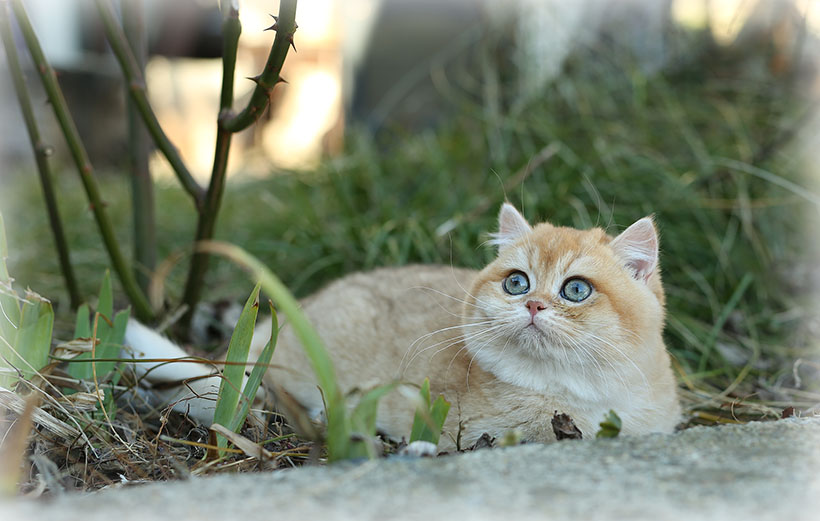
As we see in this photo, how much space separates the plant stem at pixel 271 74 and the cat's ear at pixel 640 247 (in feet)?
3.60

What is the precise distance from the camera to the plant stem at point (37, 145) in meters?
2.23

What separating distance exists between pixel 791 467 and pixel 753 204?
2.36 metres

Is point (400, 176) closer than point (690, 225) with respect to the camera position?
No

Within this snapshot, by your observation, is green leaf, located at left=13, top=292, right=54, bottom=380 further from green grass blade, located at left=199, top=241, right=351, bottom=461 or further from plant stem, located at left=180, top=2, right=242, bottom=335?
green grass blade, located at left=199, top=241, right=351, bottom=461

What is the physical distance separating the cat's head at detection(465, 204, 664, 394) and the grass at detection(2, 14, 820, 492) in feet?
1.44

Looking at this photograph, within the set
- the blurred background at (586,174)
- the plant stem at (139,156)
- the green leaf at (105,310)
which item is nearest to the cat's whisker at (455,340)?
the blurred background at (586,174)

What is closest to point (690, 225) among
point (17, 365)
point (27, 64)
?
point (17, 365)

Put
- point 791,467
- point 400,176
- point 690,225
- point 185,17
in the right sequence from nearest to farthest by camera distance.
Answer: point 791,467 → point 690,225 → point 400,176 → point 185,17

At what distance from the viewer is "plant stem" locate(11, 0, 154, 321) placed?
2.20 meters

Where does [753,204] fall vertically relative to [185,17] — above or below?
below

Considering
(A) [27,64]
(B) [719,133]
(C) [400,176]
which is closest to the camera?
(B) [719,133]

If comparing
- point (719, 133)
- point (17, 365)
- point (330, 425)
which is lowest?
point (17, 365)

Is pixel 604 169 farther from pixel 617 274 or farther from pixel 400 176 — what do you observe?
pixel 617 274

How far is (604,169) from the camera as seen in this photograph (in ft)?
12.4
